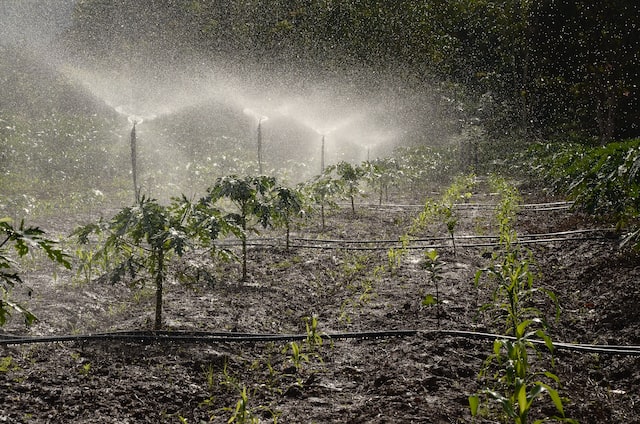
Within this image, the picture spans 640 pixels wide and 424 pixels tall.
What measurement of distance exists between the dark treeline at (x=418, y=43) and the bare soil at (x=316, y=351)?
19.8 m

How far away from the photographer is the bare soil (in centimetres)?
327

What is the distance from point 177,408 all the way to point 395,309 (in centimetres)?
234

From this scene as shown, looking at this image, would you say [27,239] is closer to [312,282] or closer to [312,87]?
[312,282]

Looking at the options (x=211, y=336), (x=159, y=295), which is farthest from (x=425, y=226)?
(x=159, y=295)

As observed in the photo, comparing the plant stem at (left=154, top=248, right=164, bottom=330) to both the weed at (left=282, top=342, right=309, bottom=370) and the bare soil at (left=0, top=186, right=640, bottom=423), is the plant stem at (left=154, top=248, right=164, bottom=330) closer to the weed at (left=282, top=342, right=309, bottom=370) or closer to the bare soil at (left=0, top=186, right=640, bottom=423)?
the bare soil at (left=0, top=186, right=640, bottom=423)

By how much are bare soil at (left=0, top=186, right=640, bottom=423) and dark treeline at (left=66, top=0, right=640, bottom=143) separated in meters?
19.8

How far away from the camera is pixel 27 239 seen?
2.72 meters

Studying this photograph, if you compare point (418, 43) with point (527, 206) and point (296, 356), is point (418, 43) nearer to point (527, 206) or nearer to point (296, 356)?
point (527, 206)

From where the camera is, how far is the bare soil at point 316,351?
327 centimetres

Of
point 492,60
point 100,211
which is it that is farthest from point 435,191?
point 492,60

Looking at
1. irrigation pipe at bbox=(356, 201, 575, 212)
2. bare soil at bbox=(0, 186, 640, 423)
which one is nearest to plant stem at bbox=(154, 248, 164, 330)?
bare soil at bbox=(0, 186, 640, 423)

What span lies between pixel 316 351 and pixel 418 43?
36957mm

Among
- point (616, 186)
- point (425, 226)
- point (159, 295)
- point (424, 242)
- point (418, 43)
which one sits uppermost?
point (418, 43)

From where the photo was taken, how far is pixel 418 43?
38.2 m
